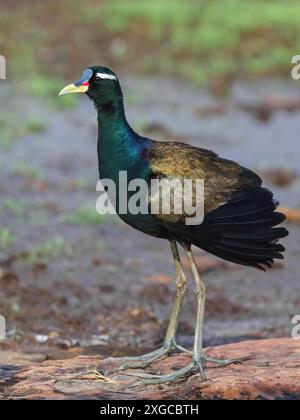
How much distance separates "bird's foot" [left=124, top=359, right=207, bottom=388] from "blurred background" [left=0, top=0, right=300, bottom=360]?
138 centimetres

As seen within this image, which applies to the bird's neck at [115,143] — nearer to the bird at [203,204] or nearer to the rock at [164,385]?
the bird at [203,204]

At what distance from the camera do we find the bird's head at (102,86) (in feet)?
20.5

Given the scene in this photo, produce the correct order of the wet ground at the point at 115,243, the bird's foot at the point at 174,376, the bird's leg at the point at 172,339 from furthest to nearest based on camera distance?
the wet ground at the point at 115,243
the bird's leg at the point at 172,339
the bird's foot at the point at 174,376

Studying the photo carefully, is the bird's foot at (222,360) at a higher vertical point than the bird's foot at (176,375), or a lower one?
higher

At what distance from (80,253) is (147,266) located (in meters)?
0.61

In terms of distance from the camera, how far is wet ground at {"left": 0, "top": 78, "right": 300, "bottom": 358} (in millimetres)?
8188

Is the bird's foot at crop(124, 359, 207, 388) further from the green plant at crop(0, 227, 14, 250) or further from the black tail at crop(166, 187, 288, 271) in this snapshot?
the green plant at crop(0, 227, 14, 250)

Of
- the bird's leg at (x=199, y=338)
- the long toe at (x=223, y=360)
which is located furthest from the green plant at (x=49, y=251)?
the long toe at (x=223, y=360)

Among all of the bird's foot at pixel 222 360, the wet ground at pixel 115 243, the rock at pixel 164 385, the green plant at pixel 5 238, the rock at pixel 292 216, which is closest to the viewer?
the rock at pixel 164 385

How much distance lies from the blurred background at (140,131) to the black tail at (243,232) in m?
1.68

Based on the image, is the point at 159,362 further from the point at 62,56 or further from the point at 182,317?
the point at 62,56

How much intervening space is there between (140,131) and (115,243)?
3.19m

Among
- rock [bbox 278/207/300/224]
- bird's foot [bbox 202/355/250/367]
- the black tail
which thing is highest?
rock [bbox 278/207/300/224]

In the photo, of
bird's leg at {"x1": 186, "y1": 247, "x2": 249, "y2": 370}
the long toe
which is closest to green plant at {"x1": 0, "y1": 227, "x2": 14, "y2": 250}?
bird's leg at {"x1": 186, "y1": 247, "x2": 249, "y2": 370}
